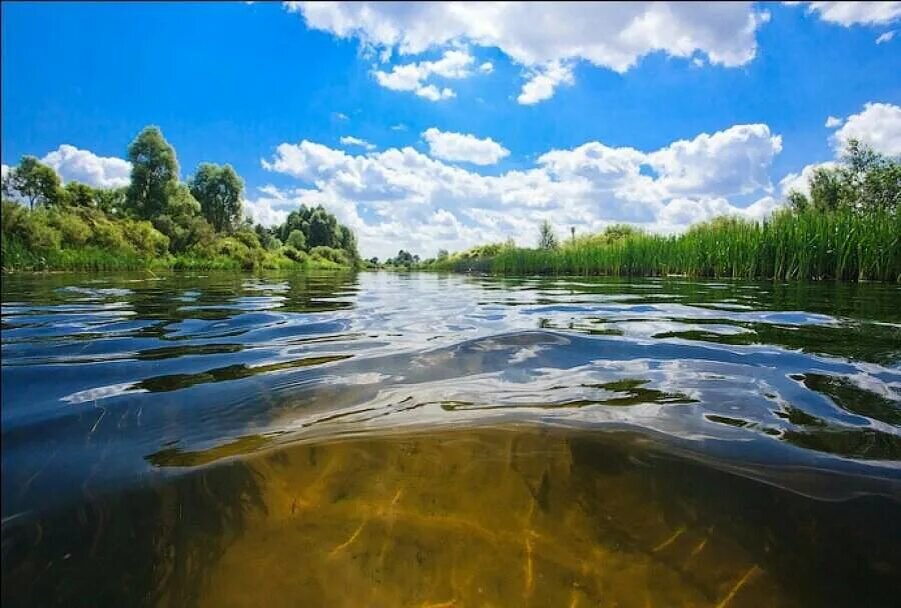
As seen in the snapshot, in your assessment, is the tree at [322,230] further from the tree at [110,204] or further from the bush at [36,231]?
the bush at [36,231]

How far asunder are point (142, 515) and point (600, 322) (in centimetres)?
376

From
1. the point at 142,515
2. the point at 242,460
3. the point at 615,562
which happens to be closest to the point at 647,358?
the point at 615,562

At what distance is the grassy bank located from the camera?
9.56m

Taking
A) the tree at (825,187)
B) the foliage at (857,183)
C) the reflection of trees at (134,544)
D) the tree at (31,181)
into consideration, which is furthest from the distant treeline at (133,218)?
the tree at (825,187)

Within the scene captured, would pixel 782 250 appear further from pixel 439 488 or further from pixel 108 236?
pixel 108 236

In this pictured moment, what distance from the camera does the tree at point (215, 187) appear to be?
39.5 feet

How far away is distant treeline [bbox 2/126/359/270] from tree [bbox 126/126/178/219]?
0.05ft

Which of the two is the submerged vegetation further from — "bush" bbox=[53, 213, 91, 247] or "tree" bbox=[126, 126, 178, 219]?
"bush" bbox=[53, 213, 91, 247]

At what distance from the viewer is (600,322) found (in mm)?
4359

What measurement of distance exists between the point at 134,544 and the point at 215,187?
12364 millimetres

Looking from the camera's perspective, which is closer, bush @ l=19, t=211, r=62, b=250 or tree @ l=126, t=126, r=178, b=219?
bush @ l=19, t=211, r=62, b=250

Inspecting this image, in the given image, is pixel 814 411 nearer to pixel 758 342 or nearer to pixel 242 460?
pixel 758 342

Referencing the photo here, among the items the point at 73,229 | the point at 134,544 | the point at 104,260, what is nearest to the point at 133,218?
the point at 104,260

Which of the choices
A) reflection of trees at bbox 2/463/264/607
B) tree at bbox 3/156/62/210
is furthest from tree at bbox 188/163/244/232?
reflection of trees at bbox 2/463/264/607
